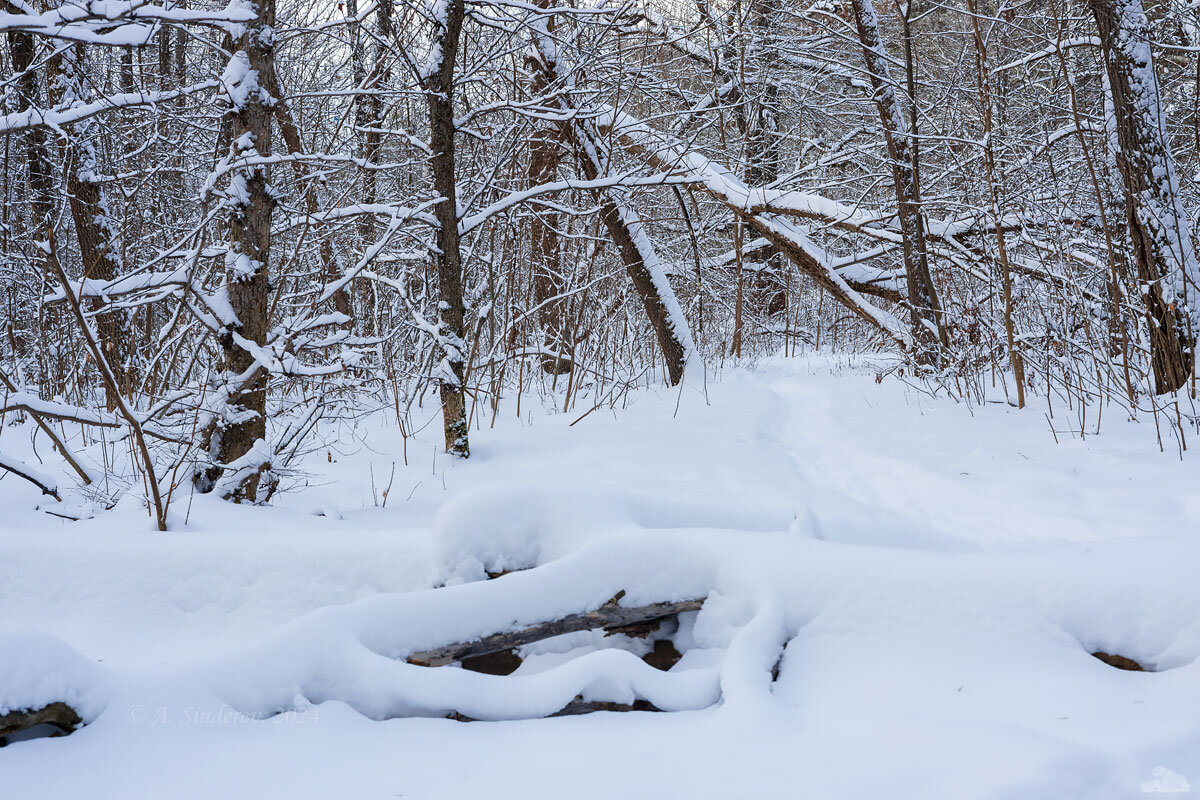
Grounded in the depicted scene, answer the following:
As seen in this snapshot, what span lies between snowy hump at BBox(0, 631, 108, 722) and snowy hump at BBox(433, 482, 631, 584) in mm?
922

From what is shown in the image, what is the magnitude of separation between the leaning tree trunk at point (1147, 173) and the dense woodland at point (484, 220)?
0.05ft

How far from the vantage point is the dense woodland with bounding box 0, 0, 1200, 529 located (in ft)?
11.0

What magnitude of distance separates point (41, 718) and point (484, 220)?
130 inches

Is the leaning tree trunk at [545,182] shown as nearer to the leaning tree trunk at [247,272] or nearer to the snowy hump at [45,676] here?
the leaning tree trunk at [247,272]

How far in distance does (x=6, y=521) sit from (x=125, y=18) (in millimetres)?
1976

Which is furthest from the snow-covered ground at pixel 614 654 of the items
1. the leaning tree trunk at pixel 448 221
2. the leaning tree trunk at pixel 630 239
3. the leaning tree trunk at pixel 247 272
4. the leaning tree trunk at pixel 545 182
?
the leaning tree trunk at pixel 630 239

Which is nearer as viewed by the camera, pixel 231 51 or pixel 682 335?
pixel 231 51

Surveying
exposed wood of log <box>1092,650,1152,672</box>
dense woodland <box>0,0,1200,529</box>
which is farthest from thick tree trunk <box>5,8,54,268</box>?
exposed wood of log <box>1092,650,1152,672</box>

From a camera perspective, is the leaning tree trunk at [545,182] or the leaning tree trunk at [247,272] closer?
the leaning tree trunk at [247,272]

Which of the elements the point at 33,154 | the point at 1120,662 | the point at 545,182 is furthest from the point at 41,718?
the point at 33,154

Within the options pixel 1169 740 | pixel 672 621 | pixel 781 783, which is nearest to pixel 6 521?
pixel 672 621

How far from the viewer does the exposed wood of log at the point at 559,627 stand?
80.0 inches

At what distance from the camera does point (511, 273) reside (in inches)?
218

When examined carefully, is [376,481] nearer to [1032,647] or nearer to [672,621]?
[672,621]
